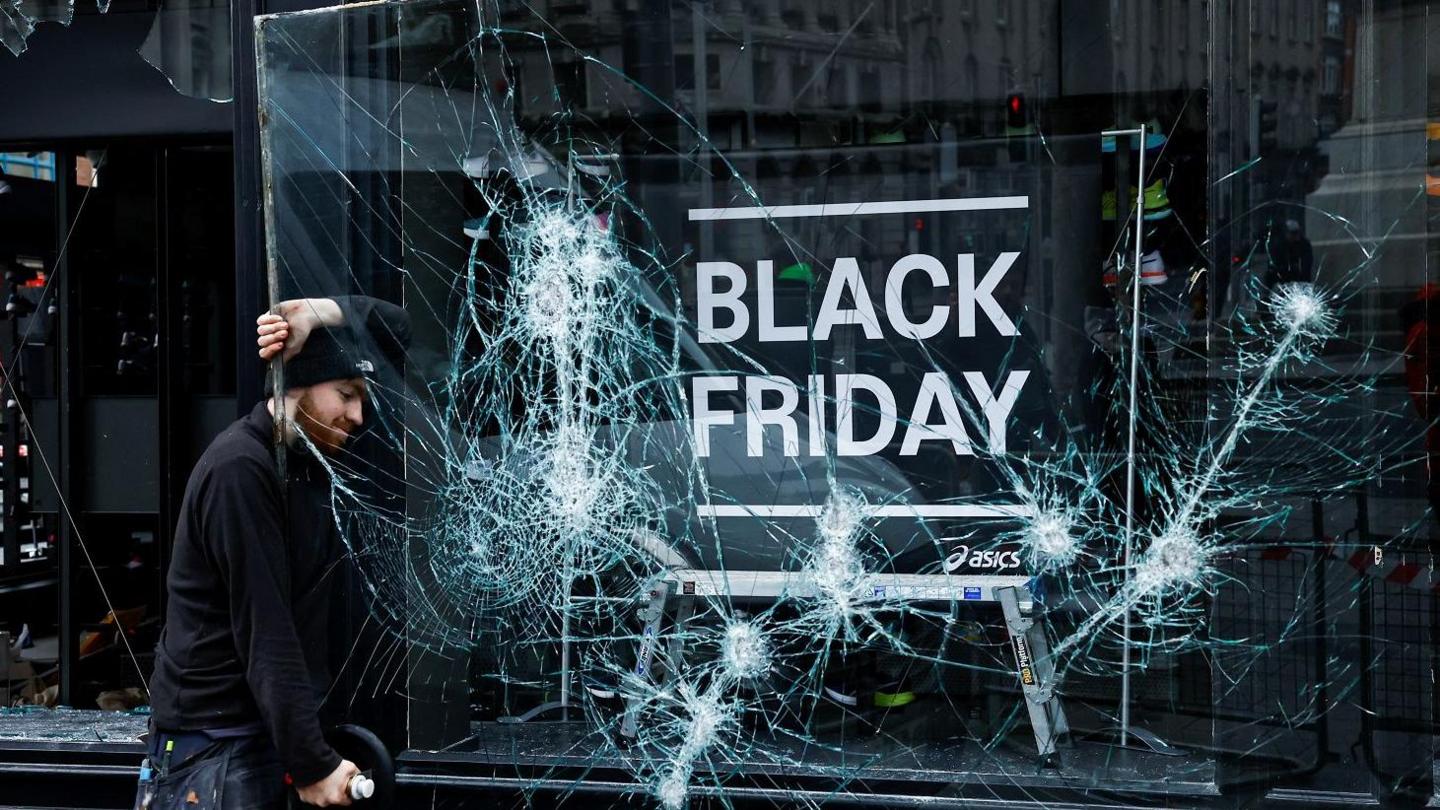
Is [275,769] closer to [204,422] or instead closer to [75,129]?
[204,422]

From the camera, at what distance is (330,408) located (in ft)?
8.90

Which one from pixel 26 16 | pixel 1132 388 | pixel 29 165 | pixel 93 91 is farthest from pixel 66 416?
pixel 1132 388

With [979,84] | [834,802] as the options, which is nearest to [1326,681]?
[834,802]

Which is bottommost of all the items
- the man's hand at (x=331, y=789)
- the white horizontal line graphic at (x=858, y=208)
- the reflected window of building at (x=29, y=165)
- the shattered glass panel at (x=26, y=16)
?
the man's hand at (x=331, y=789)

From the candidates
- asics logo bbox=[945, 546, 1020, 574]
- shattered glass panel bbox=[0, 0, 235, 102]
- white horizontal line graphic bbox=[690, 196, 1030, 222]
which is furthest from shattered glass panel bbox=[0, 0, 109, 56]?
asics logo bbox=[945, 546, 1020, 574]

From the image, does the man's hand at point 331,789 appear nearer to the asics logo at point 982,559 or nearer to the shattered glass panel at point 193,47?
the asics logo at point 982,559

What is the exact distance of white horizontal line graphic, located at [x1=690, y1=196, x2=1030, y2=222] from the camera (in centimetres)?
304

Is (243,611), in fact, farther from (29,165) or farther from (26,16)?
(29,165)

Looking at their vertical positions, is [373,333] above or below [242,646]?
above

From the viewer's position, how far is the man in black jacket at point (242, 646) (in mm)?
2344

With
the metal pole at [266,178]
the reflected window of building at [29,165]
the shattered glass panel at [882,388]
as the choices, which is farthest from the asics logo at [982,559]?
the reflected window of building at [29,165]

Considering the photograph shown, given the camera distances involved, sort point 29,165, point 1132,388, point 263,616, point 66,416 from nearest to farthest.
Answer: point 263,616, point 1132,388, point 66,416, point 29,165

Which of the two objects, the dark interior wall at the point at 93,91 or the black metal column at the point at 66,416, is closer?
the dark interior wall at the point at 93,91

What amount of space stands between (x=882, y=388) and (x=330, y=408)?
1342mm
